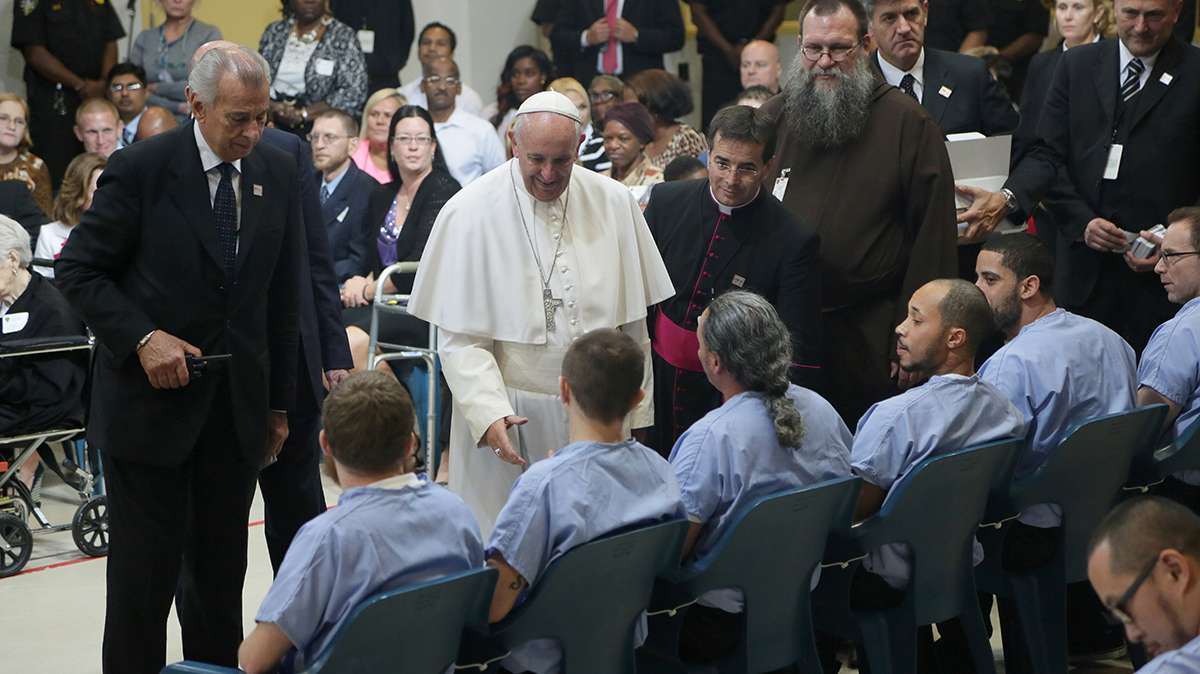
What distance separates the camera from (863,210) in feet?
15.2

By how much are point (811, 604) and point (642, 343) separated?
895mm

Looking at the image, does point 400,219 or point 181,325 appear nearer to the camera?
point 181,325

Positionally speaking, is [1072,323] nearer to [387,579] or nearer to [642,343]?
[642,343]

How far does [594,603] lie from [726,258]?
5.01 feet

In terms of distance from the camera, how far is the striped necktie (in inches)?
207

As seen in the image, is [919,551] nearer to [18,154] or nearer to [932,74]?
[932,74]

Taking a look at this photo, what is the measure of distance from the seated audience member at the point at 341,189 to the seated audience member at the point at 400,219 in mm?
56

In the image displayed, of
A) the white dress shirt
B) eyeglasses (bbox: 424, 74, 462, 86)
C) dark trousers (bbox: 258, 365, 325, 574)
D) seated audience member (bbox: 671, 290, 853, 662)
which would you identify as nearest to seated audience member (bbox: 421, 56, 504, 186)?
eyeglasses (bbox: 424, 74, 462, 86)

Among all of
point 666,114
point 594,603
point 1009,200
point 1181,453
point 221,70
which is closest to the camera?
point 594,603

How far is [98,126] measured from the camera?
8.84m

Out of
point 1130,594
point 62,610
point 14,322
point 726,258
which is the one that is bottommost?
point 62,610

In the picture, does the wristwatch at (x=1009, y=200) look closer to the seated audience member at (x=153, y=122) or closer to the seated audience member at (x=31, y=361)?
the seated audience member at (x=31, y=361)

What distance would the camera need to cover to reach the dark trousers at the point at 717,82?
10.9 metres

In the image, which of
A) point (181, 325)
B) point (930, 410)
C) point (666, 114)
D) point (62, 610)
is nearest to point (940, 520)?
point (930, 410)
